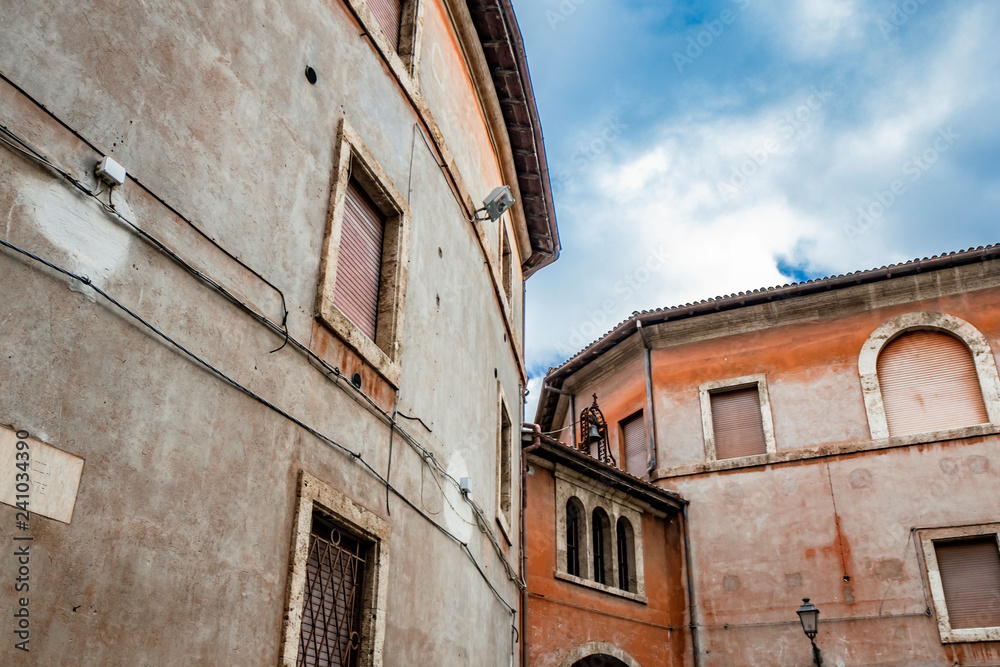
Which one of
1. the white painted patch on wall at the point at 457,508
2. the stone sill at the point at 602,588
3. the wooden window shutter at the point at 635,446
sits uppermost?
the wooden window shutter at the point at 635,446

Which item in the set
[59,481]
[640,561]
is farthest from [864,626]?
[59,481]

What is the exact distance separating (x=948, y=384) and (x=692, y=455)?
4701 millimetres

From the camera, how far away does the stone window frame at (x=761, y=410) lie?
1708 centimetres

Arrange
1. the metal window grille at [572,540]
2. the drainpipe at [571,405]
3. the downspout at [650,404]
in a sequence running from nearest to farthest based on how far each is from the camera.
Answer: the metal window grille at [572,540] < the downspout at [650,404] < the drainpipe at [571,405]

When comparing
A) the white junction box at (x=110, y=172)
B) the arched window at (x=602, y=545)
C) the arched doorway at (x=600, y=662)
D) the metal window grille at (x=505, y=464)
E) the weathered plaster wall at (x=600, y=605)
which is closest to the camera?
the white junction box at (x=110, y=172)

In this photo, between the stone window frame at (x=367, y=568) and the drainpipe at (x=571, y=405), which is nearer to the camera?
the stone window frame at (x=367, y=568)

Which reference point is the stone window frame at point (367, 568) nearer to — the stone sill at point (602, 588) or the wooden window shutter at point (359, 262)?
the wooden window shutter at point (359, 262)

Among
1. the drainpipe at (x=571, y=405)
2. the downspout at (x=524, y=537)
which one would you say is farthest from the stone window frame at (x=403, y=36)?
the drainpipe at (x=571, y=405)

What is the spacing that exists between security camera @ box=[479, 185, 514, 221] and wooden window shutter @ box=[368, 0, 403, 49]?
215cm

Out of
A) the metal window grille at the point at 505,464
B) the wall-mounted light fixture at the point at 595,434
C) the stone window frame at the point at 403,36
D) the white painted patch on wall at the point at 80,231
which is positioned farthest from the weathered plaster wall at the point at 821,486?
the white painted patch on wall at the point at 80,231

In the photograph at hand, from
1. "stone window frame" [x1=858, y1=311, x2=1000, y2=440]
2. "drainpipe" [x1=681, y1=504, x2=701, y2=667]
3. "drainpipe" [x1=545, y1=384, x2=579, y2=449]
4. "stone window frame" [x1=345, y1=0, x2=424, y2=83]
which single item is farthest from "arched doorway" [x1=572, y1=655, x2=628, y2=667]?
"stone window frame" [x1=345, y1=0, x2=424, y2=83]

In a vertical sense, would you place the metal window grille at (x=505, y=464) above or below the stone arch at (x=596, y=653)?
above

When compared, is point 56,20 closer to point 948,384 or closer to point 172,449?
point 172,449

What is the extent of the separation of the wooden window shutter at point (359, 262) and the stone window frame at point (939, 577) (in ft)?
38.3
